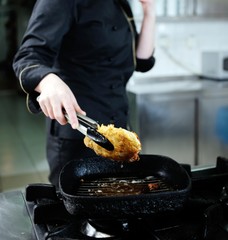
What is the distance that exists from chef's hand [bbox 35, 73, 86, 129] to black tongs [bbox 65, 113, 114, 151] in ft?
0.05

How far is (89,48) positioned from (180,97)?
5.03 feet

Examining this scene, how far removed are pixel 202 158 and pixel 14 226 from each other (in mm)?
2315

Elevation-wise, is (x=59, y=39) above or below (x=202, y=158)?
above

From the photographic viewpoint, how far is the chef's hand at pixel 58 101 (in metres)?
0.89

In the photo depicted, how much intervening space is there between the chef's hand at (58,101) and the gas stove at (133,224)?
0.57ft

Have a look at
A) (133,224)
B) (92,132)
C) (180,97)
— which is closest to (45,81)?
(92,132)

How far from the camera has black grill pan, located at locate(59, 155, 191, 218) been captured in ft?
2.49

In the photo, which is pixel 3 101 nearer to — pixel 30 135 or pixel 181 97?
pixel 30 135

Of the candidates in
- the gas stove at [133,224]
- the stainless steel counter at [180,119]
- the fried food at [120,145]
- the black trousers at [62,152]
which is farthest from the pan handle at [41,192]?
the stainless steel counter at [180,119]

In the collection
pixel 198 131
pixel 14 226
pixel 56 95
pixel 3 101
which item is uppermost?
pixel 56 95

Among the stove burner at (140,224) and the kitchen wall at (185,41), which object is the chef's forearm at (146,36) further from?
the kitchen wall at (185,41)

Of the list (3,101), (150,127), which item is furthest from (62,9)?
(3,101)

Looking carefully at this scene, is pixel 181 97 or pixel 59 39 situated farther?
pixel 181 97

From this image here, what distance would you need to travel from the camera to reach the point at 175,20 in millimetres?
3203
